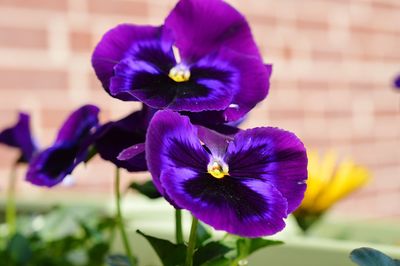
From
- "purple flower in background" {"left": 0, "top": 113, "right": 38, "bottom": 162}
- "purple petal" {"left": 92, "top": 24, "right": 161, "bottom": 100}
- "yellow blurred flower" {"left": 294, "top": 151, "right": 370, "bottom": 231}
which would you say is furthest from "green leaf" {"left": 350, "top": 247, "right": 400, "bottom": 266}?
"yellow blurred flower" {"left": 294, "top": 151, "right": 370, "bottom": 231}

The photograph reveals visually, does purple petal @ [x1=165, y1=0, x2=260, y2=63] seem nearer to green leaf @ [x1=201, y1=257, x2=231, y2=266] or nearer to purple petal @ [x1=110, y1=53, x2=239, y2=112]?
purple petal @ [x1=110, y1=53, x2=239, y2=112]

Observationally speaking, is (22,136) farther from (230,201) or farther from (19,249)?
(230,201)

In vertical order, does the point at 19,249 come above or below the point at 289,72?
above

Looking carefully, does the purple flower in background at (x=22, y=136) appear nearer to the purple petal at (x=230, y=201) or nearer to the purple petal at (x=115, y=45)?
the purple petal at (x=115, y=45)

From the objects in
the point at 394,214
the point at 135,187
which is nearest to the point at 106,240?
the point at 135,187

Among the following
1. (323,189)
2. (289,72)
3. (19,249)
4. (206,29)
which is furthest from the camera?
(289,72)

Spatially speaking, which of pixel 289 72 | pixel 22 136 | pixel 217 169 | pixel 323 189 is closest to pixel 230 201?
pixel 217 169
